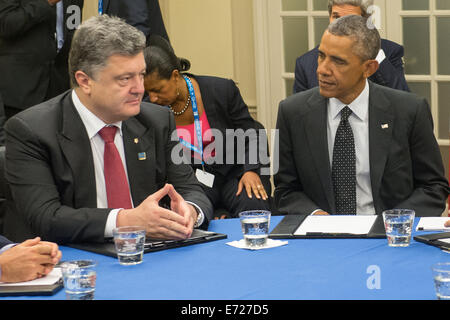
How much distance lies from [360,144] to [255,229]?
3.76 feet

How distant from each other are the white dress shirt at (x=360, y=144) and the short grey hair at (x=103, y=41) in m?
0.99

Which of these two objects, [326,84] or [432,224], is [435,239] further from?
[326,84]

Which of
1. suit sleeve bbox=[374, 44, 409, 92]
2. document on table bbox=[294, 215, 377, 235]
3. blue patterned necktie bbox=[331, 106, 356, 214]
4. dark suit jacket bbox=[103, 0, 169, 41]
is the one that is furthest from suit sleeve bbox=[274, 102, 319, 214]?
dark suit jacket bbox=[103, 0, 169, 41]

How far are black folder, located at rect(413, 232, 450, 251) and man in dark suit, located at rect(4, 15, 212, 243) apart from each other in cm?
76

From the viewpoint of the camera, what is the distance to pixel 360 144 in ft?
10.8

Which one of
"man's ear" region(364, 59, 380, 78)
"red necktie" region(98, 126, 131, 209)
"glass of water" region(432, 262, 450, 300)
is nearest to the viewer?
"glass of water" region(432, 262, 450, 300)

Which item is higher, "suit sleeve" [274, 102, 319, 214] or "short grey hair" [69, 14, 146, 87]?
"short grey hair" [69, 14, 146, 87]

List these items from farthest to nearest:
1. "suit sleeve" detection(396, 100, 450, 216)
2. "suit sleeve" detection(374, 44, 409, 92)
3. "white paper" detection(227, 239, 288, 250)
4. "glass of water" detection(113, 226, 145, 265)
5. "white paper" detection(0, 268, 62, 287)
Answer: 1. "suit sleeve" detection(374, 44, 409, 92)
2. "suit sleeve" detection(396, 100, 450, 216)
3. "white paper" detection(227, 239, 288, 250)
4. "glass of water" detection(113, 226, 145, 265)
5. "white paper" detection(0, 268, 62, 287)

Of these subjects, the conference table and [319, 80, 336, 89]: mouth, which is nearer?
the conference table

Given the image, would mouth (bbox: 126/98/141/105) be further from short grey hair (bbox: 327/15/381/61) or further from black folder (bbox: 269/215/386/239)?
short grey hair (bbox: 327/15/381/61)

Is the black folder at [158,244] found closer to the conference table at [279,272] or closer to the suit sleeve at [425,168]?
Result: the conference table at [279,272]

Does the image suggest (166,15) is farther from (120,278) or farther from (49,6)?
(120,278)

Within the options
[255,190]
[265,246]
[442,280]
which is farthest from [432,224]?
[255,190]

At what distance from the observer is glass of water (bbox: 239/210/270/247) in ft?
7.49
